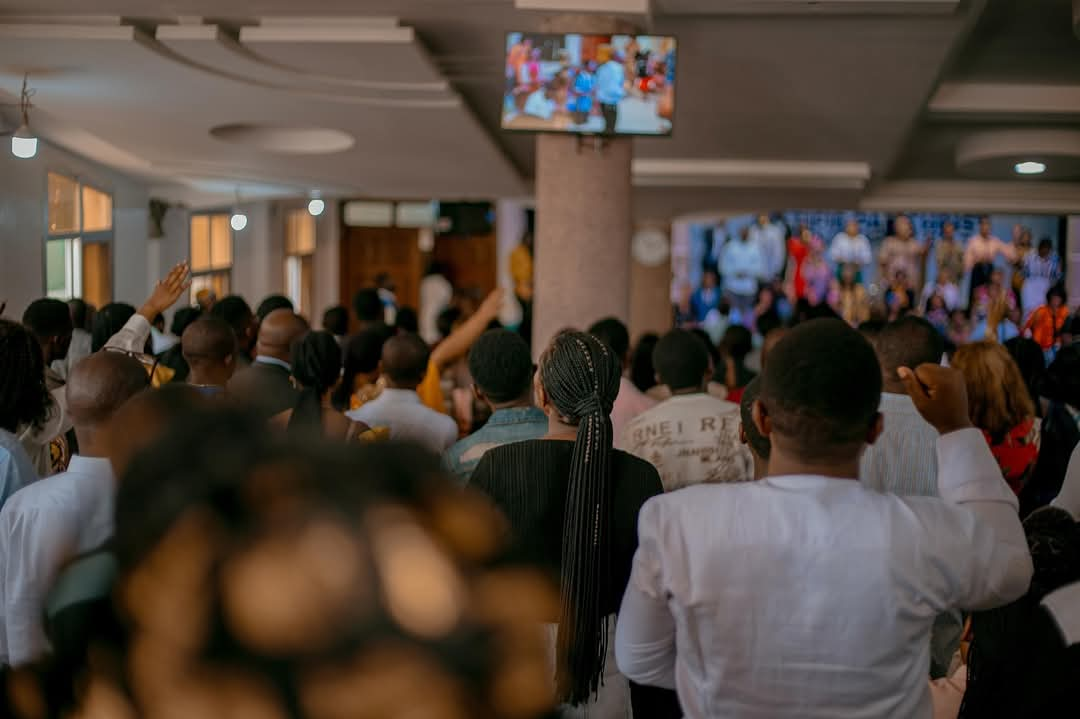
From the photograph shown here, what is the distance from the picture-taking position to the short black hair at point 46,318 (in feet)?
15.9

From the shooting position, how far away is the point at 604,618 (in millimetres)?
2842

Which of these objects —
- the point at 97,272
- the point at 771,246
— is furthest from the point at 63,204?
the point at 771,246

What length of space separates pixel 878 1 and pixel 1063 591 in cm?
543

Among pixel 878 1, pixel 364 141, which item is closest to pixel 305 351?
pixel 878 1

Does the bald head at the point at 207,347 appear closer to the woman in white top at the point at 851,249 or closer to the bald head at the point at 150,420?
the bald head at the point at 150,420

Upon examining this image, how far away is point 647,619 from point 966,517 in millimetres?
524

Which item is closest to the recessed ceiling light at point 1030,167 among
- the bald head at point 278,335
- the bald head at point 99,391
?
the bald head at point 278,335

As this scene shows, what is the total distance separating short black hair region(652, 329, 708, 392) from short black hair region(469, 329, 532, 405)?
891mm

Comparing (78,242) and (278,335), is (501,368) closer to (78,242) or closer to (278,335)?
(278,335)

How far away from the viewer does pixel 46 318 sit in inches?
193

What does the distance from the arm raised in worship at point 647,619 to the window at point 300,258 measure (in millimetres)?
17649

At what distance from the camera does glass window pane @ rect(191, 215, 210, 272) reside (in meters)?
16.6

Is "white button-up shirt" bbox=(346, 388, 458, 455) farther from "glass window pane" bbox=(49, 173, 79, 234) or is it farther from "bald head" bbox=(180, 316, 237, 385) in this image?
"glass window pane" bbox=(49, 173, 79, 234)

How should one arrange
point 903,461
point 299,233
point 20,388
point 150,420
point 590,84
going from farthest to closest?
point 299,233 < point 590,84 < point 903,461 < point 20,388 < point 150,420
